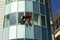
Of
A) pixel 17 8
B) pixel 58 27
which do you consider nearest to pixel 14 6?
pixel 17 8

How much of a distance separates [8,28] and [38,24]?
335cm

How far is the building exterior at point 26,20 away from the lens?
72.4ft

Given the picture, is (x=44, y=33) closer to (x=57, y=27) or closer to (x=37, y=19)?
(x=37, y=19)

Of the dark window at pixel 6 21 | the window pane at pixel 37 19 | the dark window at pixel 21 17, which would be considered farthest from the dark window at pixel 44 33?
the dark window at pixel 6 21

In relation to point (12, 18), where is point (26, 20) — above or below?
below

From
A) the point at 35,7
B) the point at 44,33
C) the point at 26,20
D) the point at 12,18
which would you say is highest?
the point at 35,7

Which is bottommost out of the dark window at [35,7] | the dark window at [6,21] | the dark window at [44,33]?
the dark window at [44,33]

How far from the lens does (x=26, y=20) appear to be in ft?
73.7

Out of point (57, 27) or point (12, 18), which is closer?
point (12, 18)

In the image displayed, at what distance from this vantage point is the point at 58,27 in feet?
117

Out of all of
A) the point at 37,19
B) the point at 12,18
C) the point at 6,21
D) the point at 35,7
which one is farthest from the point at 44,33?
the point at 6,21

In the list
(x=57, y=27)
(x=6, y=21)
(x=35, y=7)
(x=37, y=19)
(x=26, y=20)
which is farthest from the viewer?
(x=57, y=27)

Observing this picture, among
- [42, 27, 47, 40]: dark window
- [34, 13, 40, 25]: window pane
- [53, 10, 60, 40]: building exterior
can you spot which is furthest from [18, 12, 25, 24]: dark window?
[53, 10, 60, 40]: building exterior

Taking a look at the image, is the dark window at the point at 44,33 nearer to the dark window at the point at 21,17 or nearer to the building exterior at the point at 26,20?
the building exterior at the point at 26,20
